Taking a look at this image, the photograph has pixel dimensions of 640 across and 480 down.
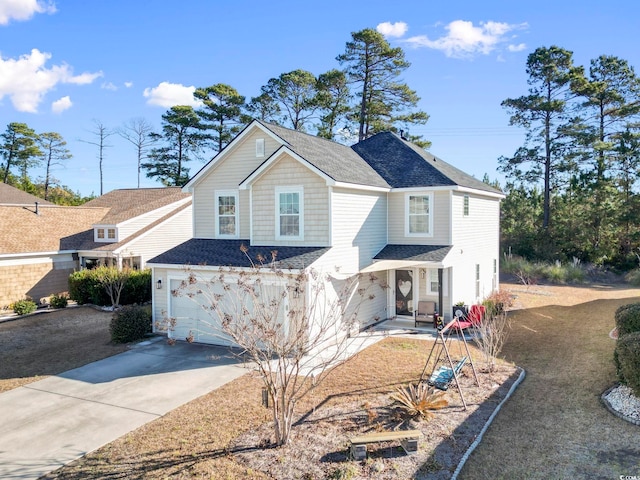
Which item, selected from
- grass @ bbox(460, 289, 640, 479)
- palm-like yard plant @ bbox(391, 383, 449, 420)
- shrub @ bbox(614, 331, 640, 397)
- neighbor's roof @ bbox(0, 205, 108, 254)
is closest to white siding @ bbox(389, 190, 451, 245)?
grass @ bbox(460, 289, 640, 479)

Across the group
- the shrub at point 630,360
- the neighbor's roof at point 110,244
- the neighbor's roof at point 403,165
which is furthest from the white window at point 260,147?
the shrub at point 630,360

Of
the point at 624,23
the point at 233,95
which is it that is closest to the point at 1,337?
the point at 624,23

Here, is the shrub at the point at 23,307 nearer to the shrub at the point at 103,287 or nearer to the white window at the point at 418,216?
the shrub at the point at 103,287

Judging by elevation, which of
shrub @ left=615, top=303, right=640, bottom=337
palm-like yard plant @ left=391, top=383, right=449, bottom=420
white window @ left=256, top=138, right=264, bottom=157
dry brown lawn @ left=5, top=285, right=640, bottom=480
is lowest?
dry brown lawn @ left=5, top=285, right=640, bottom=480

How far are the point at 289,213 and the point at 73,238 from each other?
17468 millimetres

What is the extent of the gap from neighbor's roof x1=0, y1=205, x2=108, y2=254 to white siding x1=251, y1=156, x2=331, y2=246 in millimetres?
15071

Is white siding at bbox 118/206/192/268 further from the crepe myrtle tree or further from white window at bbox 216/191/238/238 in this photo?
the crepe myrtle tree

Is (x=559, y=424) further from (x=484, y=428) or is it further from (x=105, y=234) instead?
(x=105, y=234)

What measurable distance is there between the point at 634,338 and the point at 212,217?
584 inches

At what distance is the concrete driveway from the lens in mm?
7930

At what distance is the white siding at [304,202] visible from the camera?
49.4 feet

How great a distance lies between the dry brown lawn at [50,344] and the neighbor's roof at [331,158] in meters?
9.14

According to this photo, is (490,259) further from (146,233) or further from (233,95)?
(233,95)

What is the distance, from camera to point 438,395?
9.62 meters
